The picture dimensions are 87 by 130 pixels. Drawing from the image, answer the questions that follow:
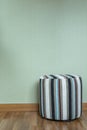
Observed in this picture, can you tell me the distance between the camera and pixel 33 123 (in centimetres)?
235

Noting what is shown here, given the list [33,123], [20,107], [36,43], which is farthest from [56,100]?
[36,43]

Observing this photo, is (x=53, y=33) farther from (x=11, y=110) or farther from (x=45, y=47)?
(x=11, y=110)

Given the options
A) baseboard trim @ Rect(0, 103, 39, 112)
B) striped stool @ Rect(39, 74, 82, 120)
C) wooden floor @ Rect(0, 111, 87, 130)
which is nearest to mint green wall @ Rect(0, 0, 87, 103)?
baseboard trim @ Rect(0, 103, 39, 112)

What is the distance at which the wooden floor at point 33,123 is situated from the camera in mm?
2217

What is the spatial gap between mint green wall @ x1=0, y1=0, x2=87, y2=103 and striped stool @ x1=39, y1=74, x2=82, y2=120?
1.44 ft

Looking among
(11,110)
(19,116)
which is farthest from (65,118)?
(11,110)

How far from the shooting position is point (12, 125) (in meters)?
2.29

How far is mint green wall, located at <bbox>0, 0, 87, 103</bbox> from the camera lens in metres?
2.83

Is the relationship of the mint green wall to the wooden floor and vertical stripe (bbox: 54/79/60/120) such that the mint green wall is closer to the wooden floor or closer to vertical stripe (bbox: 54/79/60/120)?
the wooden floor

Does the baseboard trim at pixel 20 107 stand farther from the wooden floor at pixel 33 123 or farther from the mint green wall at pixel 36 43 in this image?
the wooden floor at pixel 33 123

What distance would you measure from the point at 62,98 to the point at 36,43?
87cm

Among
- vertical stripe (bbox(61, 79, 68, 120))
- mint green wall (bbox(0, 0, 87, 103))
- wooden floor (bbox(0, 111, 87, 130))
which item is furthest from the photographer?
mint green wall (bbox(0, 0, 87, 103))

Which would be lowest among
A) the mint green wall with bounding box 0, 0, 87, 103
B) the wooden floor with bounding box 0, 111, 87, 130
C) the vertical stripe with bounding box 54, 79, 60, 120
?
the wooden floor with bounding box 0, 111, 87, 130

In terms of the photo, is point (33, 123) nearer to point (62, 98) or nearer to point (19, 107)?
point (62, 98)
